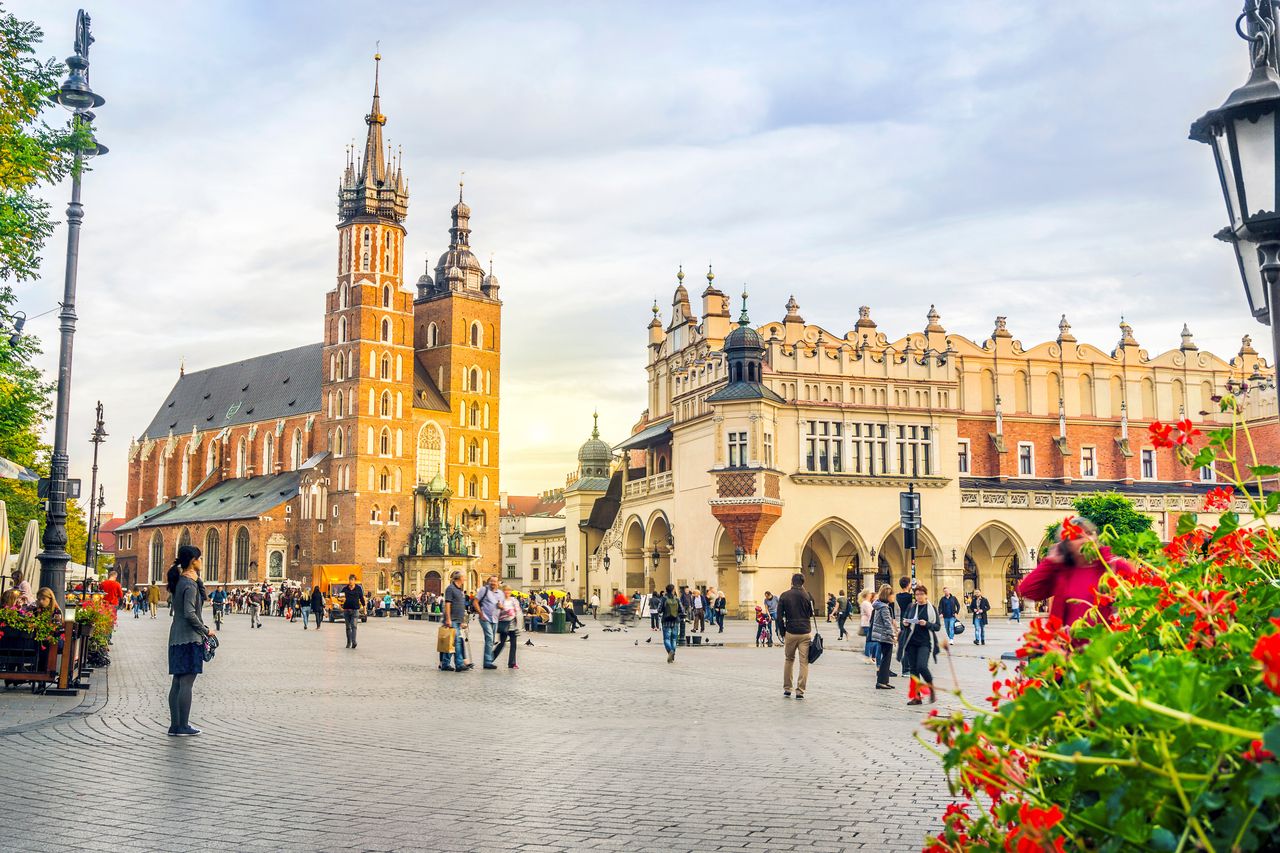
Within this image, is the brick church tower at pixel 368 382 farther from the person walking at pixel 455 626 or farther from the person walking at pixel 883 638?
the person walking at pixel 883 638

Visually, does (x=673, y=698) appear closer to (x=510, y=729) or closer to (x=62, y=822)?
(x=510, y=729)

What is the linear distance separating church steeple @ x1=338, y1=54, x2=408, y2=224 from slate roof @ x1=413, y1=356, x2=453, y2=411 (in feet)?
41.1

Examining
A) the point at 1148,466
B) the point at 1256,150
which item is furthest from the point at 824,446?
the point at 1256,150

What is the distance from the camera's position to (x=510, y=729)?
11500 millimetres

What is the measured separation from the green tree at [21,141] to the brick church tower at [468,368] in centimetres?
7747

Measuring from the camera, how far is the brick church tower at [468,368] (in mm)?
94875

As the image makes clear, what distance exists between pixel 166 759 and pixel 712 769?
4217 mm

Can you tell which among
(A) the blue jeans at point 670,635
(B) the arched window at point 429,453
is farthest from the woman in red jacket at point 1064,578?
(B) the arched window at point 429,453

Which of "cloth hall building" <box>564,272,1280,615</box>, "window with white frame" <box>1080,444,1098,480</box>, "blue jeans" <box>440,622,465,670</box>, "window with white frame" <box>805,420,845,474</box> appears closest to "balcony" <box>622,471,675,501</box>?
"cloth hall building" <box>564,272,1280,615</box>

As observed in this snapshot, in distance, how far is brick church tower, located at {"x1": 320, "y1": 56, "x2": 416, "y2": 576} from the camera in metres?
86.8

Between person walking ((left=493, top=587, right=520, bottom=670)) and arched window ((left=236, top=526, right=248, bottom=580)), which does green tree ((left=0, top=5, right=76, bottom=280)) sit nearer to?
person walking ((left=493, top=587, right=520, bottom=670))

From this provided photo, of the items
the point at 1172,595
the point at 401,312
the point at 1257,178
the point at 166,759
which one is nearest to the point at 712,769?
the point at 166,759

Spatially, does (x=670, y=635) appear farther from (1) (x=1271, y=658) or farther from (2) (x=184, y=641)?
(1) (x=1271, y=658)

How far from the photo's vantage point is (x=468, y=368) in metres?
97.5
